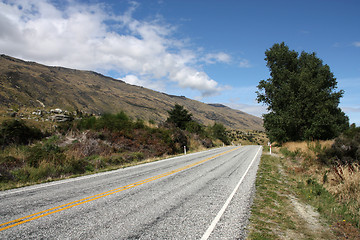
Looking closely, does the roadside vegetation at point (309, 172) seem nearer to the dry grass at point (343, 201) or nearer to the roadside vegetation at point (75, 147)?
the dry grass at point (343, 201)

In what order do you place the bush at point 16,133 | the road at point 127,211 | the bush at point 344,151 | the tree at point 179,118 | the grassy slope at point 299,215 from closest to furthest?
the road at point 127,211, the grassy slope at point 299,215, the bush at point 344,151, the bush at point 16,133, the tree at point 179,118

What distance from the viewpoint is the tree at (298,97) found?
23.4 m

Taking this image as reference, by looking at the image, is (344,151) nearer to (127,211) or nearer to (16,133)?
(127,211)

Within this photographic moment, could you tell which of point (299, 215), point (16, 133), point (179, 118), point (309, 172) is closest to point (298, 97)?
point (309, 172)

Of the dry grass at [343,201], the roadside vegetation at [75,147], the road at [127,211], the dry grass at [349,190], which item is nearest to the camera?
the road at [127,211]

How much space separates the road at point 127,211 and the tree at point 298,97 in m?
19.4

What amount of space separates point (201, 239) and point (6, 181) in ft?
30.5

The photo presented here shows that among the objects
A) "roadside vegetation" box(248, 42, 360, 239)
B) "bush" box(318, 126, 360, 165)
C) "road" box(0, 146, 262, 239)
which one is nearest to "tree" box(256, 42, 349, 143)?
"roadside vegetation" box(248, 42, 360, 239)

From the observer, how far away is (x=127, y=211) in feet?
17.3

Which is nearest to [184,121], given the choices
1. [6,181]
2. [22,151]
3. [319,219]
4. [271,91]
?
[271,91]

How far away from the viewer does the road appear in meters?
4.12

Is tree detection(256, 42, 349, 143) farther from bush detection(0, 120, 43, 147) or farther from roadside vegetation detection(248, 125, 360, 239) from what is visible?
bush detection(0, 120, 43, 147)

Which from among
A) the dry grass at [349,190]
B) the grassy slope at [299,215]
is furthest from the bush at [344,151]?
the grassy slope at [299,215]

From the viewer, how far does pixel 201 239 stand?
394cm
